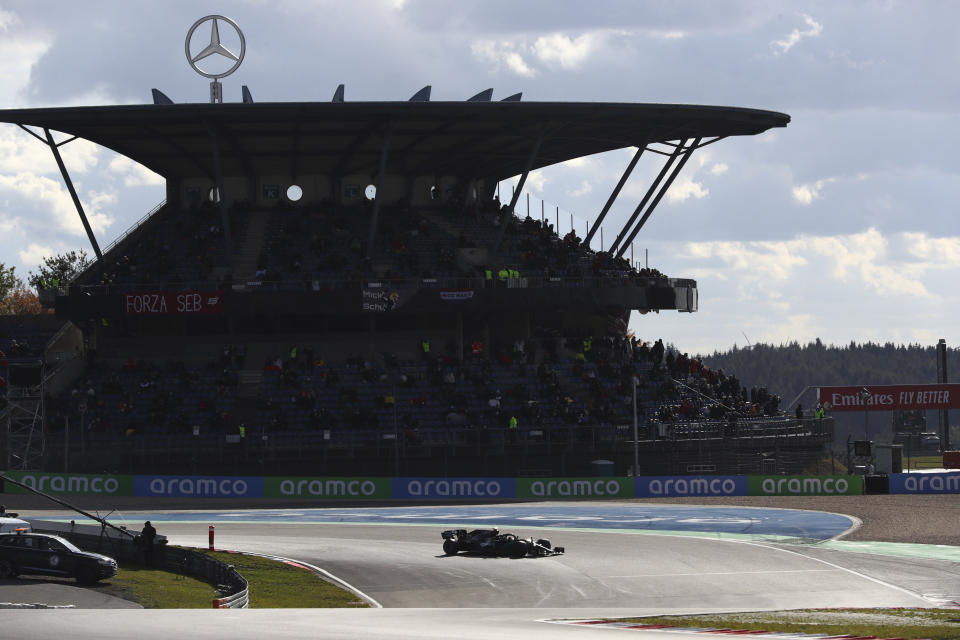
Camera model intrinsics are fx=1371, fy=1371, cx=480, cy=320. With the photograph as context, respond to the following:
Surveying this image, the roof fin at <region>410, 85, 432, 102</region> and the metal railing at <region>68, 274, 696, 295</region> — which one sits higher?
the roof fin at <region>410, 85, 432, 102</region>

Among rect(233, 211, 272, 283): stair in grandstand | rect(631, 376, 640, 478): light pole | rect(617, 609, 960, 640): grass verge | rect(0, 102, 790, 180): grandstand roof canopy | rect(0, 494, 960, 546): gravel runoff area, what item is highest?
rect(0, 102, 790, 180): grandstand roof canopy

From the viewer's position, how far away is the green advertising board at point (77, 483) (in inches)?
2248

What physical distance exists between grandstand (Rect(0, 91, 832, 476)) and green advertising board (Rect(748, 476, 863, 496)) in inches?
117

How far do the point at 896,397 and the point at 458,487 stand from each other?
3976 cm

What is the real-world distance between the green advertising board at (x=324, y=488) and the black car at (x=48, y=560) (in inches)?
A: 908

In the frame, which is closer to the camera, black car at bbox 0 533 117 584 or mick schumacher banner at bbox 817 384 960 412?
black car at bbox 0 533 117 584

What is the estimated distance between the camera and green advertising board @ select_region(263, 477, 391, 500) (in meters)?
57.6

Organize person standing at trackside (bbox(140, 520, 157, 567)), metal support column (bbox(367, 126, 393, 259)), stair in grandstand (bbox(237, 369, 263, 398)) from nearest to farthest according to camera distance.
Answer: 1. person standing at trackside (bbox(140, 520, 157, 567))
2. stair in grandstand (bbox(237, 369, 263, 398))
3. metal support column (bbox(367, 126, 393, 259))

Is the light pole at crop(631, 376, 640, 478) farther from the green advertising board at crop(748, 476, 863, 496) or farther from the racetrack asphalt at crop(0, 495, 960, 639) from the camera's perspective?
the racetrack asphalt at crop(0, 495, 960, 639)

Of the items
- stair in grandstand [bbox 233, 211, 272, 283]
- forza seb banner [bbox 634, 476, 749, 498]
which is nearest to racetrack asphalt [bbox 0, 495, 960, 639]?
forza seb banner [bbox 634, 476, 749, 498]

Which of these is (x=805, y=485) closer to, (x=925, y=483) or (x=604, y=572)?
(x=925, y=483)

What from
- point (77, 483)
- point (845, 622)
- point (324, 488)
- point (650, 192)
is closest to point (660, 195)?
point (650, 192)

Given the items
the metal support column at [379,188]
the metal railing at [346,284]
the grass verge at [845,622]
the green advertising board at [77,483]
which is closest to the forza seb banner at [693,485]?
the metal railing at [346,284]

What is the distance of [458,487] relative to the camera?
57.4m
